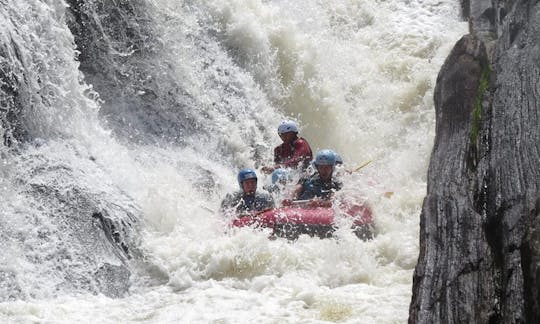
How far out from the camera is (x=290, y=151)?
10.4 meters

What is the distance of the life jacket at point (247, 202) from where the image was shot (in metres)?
8.70

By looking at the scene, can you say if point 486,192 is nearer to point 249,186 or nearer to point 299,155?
point 249,186

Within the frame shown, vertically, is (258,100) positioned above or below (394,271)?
above

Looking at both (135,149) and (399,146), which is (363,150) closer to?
(399,146)

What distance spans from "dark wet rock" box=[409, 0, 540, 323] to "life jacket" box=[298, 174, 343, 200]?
2.15m

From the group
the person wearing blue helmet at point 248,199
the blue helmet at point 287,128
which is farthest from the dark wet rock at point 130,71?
the person wearing blue helmet at point 248,199

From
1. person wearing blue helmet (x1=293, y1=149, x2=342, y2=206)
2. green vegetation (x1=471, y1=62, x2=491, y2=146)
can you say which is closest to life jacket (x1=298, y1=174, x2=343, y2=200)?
person wearing blue helmet (x1=293, y1=149, x2=342, y2=206)

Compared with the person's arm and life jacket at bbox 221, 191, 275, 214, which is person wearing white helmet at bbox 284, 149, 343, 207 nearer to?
life jacket at bbox 221, 191, 275, 214

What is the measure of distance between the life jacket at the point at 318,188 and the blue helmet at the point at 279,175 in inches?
17.2

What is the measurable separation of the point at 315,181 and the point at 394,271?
2241mm

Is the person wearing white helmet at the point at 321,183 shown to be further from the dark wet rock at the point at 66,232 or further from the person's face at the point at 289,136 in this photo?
the dark wet rock at the point at 66,232

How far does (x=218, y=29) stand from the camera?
1284 centimetres

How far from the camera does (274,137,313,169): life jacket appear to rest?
10172 millimetres

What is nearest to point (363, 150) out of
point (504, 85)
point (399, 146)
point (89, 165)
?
point (399, 146)
